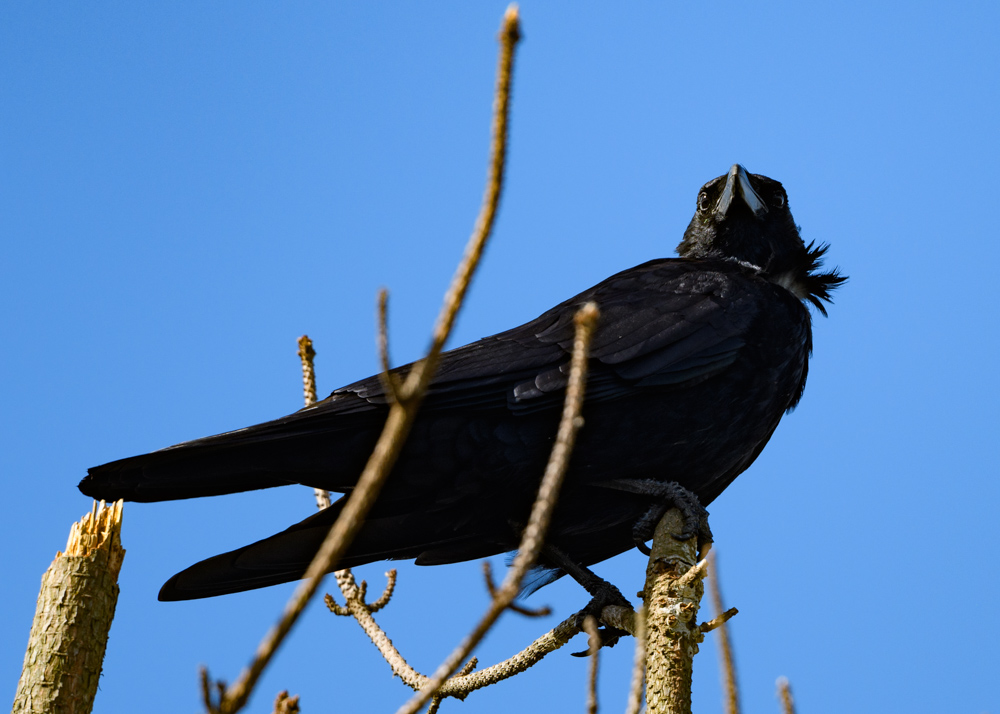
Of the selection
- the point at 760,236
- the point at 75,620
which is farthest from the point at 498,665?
the point at 760,236

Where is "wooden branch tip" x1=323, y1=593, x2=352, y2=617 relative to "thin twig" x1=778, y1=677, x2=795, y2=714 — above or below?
above

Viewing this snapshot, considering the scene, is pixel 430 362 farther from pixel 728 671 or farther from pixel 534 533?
pixel 728 671

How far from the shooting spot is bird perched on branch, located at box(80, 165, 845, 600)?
3.59m

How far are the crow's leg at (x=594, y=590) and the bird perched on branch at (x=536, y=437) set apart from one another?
0.07 meters

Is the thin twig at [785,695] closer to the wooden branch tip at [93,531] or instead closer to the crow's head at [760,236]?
the wooden branch tip at [93,531]

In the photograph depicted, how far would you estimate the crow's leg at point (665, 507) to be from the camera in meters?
3.65

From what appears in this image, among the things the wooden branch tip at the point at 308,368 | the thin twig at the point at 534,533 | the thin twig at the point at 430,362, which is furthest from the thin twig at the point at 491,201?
the wooden branch tip at the point at 308,368

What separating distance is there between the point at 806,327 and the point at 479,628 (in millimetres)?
3445

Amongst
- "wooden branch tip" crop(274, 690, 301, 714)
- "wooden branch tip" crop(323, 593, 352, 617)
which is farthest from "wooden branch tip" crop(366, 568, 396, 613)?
"wooden branch tip" crop(274, 690, 301, 714)

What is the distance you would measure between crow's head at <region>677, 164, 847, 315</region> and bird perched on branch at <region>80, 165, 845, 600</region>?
0.57 m

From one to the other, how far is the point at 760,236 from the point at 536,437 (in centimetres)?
191

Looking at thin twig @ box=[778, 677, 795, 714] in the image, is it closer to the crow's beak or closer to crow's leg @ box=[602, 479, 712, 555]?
crow's leg @ box=[602, 479, 712, 555]

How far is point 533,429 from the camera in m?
3.71

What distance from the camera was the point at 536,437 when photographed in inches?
146
